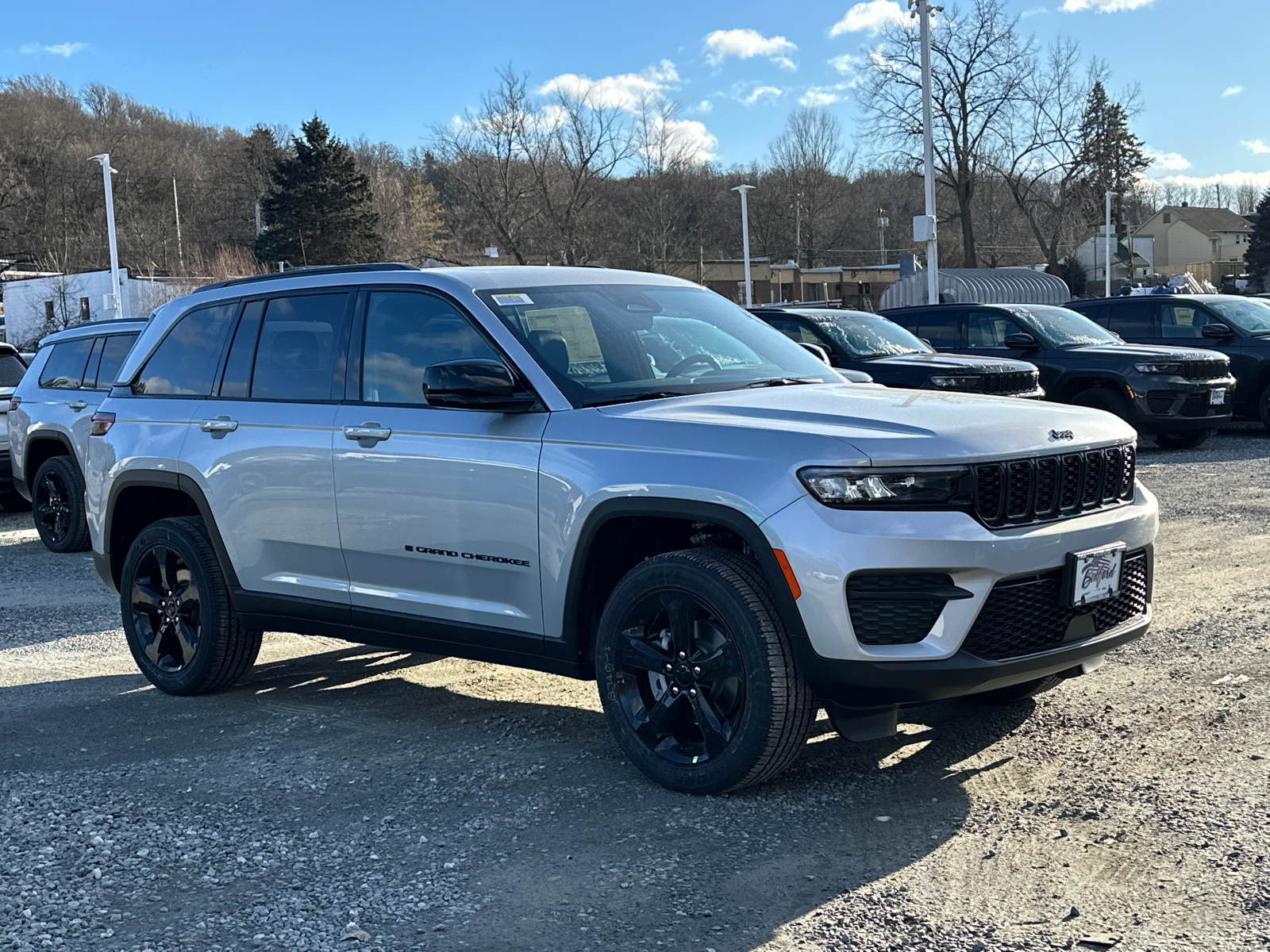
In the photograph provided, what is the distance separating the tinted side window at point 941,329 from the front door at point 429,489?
12188 millimetres

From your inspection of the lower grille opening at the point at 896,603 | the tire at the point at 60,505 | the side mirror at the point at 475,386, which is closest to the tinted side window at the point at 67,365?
the tire at the point at 60,505

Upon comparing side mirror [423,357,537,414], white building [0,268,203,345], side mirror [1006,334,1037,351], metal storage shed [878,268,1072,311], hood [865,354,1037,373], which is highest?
white building [0,268,203,345]

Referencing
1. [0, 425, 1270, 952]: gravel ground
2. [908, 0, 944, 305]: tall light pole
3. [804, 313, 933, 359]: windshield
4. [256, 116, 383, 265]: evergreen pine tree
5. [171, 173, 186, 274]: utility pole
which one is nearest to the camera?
[0, 425, 1270, 952]: gravel ground

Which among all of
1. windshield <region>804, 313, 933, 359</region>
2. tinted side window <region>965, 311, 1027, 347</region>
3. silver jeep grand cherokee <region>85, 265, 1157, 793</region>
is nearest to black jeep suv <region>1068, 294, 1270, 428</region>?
tinted side window <region>965, 311, 1027, 347</region>

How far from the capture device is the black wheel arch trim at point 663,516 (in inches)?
158

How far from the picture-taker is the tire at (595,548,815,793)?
161 inches

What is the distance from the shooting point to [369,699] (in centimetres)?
601

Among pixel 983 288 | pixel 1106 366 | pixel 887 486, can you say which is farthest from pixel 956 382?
pixel 983 288

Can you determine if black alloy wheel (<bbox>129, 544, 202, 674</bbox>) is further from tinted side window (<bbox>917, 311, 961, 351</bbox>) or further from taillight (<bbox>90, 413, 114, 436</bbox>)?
tinted side window (<bbox>917, 311, 961, 351</bbox>)

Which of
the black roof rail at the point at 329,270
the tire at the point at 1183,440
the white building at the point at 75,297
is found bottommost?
→ the tire at the point at 1183,440

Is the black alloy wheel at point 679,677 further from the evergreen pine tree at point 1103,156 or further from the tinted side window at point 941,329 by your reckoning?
the evergreen pine tree at point 1103,156

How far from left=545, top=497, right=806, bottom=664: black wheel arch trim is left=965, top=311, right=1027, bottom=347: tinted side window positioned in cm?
1231

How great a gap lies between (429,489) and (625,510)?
967 mm

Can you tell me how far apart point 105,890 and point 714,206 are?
82.8 metres
